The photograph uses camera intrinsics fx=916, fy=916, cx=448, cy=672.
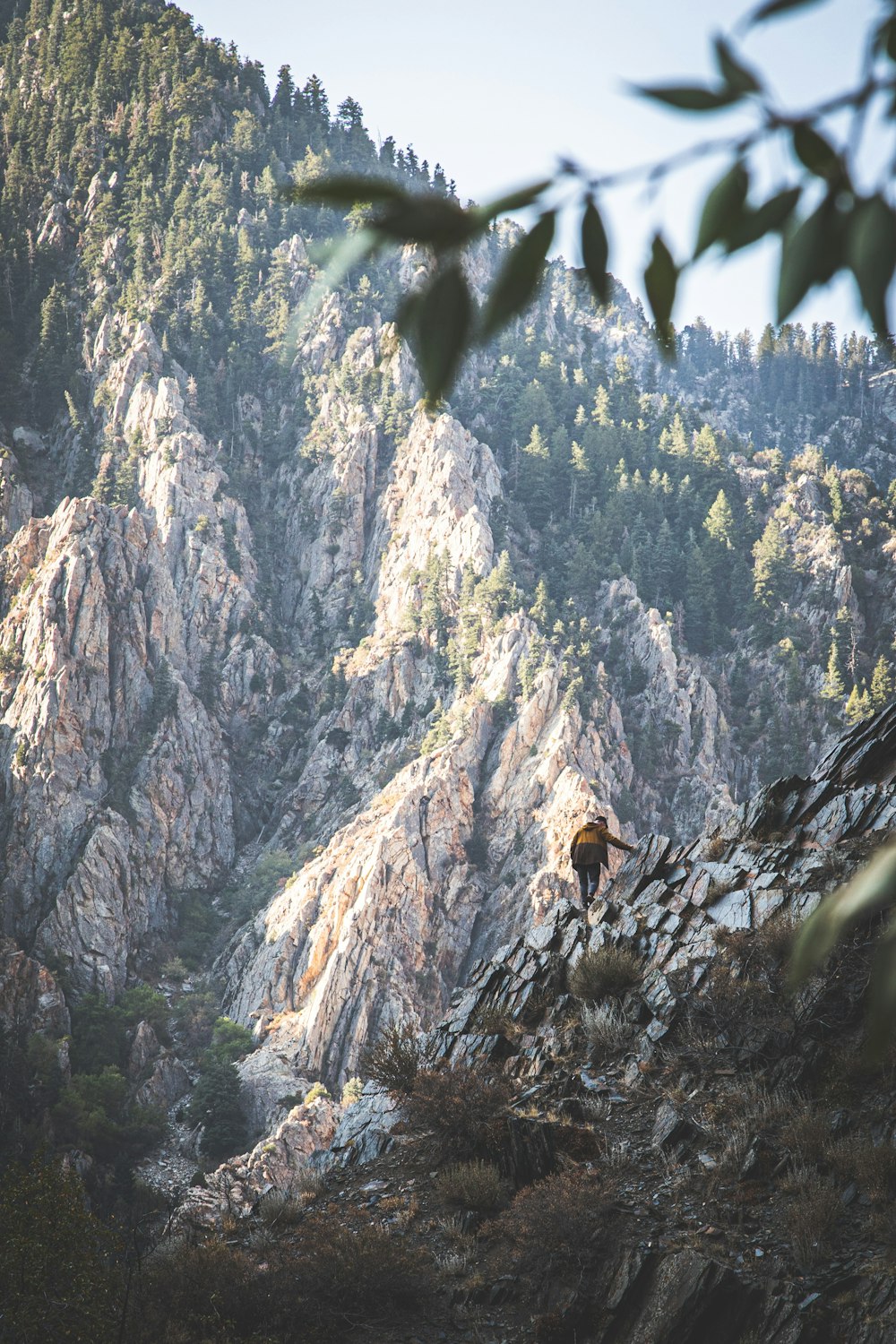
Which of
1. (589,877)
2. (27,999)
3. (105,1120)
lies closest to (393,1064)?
(589,877)

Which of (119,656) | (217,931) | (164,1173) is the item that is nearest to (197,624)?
(119,656)

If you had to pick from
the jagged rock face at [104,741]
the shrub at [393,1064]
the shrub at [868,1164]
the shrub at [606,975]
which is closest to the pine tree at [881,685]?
the jagged rock face at [104,741]

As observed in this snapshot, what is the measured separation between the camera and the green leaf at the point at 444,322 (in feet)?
3.90

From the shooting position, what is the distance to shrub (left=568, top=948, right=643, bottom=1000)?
12.3 meters

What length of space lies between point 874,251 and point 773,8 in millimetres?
337

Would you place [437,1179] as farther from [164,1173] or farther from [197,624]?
[197,624]

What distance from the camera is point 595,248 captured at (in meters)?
1.32

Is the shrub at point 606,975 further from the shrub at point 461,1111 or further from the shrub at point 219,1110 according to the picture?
the shrub at point 219,1110

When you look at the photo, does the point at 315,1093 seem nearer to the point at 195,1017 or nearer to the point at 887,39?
the point at 195,1017

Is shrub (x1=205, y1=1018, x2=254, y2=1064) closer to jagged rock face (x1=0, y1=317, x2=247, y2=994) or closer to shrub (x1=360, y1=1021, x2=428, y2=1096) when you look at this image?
jagged rock face (x1=0, y1=317, x2=247, y2=994)

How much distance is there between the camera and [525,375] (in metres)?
104

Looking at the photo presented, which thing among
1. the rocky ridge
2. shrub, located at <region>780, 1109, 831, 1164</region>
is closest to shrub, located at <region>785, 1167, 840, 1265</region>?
the rocky ridge

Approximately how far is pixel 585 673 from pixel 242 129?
85371 mm

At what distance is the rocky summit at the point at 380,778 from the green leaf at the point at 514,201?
47 millimetres
